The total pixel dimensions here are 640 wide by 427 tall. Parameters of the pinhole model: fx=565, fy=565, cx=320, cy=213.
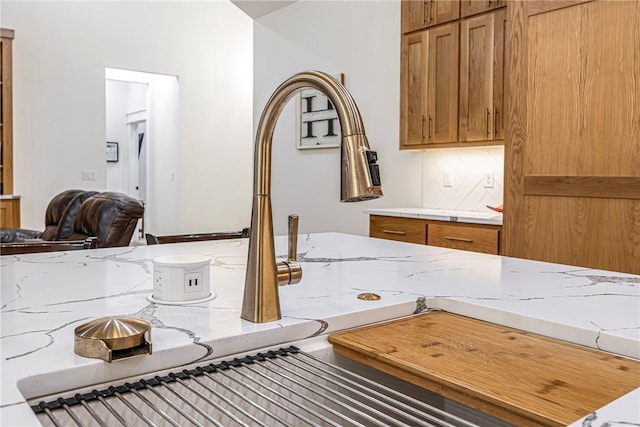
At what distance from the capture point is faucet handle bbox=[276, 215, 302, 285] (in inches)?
40.2

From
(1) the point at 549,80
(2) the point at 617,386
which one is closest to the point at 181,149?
(1) the point at 549,80

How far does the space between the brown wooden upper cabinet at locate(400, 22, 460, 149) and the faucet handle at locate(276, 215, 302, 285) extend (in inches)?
107

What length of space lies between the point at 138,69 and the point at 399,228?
4.54 metres

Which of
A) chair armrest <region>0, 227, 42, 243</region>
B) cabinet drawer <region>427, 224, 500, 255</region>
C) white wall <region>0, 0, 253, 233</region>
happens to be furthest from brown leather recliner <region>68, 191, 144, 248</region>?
white wall <region>0, 0, 253, 233</region>

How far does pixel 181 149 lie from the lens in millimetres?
7309

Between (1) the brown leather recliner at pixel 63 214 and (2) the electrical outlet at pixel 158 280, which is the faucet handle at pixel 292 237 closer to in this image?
(2) the electrical outlet at pixel 158 280

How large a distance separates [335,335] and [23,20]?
21.0 ft

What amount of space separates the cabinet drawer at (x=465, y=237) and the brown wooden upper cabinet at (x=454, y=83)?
560 mm

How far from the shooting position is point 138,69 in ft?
22.5

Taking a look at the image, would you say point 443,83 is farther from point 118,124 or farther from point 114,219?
point 118,124

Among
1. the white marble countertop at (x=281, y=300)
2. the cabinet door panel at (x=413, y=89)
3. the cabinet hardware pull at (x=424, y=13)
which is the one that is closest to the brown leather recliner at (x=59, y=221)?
the cabinet door panel at (x=413, y=89)

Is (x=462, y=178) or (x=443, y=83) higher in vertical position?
(x=443, y=83)

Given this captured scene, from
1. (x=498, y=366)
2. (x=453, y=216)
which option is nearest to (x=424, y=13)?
(x=453, y=216)

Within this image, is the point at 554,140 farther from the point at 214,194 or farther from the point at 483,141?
the point at 214,194
